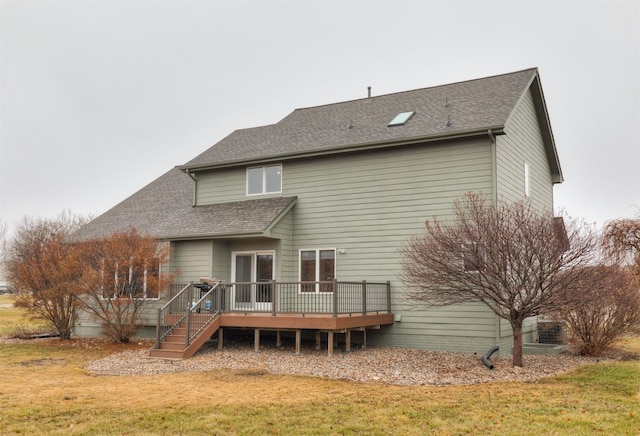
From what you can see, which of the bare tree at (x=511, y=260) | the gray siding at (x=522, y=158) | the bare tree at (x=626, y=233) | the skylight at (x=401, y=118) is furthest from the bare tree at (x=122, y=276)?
the bare tree at (x=626, y=233)

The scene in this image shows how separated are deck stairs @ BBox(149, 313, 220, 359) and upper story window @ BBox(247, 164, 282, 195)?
495 centimetres

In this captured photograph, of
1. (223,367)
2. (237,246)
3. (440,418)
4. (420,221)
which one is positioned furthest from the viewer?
(237,246)

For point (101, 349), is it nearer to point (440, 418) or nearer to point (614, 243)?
point (440, 418)

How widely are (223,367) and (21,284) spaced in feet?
30.8

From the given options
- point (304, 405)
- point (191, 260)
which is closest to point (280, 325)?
point (191, 260)

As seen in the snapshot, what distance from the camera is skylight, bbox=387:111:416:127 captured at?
1631 centimetres

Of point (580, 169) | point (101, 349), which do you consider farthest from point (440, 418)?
point (580, 169)

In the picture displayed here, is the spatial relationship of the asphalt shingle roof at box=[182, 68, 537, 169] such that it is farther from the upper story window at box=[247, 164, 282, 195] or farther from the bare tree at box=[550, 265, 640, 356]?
the bare tree at box=[550, 265, 640, 356]

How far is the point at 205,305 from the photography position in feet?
49.2

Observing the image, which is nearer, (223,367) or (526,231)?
(526,231)

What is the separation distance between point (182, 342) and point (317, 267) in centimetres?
451

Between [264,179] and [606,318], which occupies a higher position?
[264,179]

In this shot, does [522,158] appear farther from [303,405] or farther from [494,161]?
[303,405]

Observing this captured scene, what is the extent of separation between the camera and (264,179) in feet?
58.5
